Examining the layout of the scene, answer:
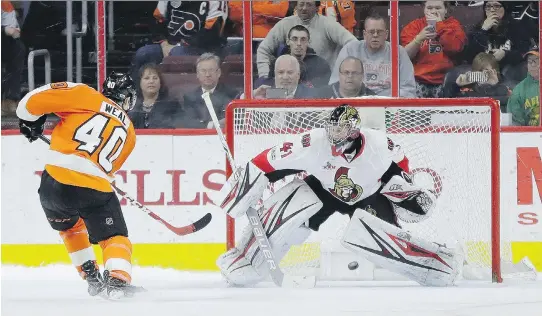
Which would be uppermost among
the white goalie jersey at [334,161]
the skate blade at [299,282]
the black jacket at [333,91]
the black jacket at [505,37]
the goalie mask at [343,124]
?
the black jacket at [505,37]

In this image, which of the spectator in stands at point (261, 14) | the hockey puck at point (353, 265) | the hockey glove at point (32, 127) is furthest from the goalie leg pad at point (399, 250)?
the spectator in stands at point (261, 14)

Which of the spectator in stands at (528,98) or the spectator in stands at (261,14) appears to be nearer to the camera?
the spectator in stands at (528,98)

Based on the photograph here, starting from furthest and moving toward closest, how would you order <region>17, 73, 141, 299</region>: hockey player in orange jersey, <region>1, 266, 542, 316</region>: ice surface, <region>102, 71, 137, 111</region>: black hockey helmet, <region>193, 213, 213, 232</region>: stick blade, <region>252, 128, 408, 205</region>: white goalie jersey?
1. <region>193, 213, 213, 232</region>: stick blade
2. <region>252, 128, 408, 205</region>: white goalie jersey
3. <region>102, 71, 137, 111</region>: black hockey helmet
4. <region>17, 73, 141, 299</region>: hockey player in orange jersey
5. <region>1, 266, 542, 316</region>: ice surface

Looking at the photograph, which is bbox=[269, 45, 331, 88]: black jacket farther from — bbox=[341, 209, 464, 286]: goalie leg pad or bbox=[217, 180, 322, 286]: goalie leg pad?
bbox=[341, 209, 464, 286]: goalie leg pad

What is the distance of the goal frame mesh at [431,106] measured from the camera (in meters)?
5.30

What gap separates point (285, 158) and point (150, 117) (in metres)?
1.50

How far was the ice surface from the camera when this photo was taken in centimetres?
405

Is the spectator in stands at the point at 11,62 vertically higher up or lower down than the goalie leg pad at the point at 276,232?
higher up

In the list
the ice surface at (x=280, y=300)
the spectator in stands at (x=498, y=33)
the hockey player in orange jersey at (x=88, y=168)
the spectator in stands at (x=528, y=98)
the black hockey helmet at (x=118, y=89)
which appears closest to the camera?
the ice surface at (x=280, y=300)

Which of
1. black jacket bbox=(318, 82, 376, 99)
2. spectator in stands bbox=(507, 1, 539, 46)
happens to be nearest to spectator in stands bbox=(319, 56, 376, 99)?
black jacket bbox=(318, 82, 376, 99)

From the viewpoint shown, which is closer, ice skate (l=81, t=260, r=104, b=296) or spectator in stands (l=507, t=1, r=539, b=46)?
ice skate (l=81, t=260, r=104, b=296)

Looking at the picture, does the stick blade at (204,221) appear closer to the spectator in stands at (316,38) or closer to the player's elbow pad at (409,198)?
the player's elbow pad at (409,198)

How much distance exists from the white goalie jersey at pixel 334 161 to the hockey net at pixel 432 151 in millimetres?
434

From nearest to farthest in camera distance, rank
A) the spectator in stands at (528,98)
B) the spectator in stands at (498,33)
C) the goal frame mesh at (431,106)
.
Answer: the goal frame mesh at (431,106), the spectator in stands at (528,98), the spectator in stands at (498,33)
